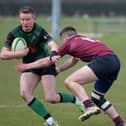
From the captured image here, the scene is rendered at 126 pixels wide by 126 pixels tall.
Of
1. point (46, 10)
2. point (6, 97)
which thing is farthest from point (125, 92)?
point (46, 10)

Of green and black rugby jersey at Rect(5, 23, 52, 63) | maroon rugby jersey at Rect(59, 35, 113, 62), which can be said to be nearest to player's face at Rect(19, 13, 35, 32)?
green and black rugby jersey at Rect(5, 23, 52, 63)

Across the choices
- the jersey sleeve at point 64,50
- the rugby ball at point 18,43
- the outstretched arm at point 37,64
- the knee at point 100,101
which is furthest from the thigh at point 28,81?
the knee at point 100,101

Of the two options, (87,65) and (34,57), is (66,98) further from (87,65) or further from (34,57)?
(87,65)

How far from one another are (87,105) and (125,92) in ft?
23.2

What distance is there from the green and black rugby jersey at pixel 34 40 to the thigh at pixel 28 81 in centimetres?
23

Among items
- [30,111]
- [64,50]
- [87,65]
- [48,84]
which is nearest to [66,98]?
[48,84]

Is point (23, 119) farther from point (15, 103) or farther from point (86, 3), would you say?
point (86, 3)

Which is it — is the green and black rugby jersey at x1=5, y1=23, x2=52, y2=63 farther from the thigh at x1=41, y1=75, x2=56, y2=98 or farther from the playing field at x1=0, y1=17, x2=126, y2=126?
the playing field at x1=0, y1=17, x2=126, y2=126

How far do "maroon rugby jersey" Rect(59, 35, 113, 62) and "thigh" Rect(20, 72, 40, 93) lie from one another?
2.76ft

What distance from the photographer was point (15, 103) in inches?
617

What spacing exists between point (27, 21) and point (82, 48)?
3.15ft

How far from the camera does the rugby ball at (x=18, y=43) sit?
37.4ft

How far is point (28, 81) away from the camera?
11.7 metres

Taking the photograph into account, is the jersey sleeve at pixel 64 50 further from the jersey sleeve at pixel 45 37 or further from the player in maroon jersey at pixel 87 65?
the jersey sleeve at pixel 45 37
